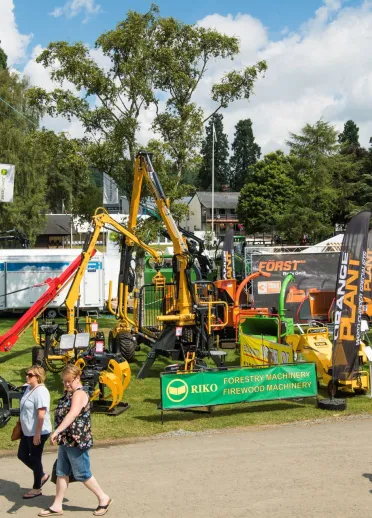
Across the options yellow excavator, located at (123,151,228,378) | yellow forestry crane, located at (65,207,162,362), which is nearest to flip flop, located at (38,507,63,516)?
yellow excavator, located at (123,151,228,378)

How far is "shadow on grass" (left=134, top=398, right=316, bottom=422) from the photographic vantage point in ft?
37.5

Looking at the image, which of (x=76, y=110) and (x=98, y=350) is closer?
(x=98, y=350)

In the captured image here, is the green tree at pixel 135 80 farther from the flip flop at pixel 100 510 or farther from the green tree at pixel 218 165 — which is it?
the green tree at pixel 218 165

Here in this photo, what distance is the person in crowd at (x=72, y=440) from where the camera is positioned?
21.6 ft

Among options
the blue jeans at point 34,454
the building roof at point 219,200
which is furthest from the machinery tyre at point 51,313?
the building roof at point 219,200

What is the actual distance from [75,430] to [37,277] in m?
21.7

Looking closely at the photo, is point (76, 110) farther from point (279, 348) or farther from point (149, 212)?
point (279, 348)

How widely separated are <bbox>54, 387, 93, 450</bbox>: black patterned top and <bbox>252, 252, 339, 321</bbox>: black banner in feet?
59.0

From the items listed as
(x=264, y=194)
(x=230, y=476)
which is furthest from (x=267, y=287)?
(x=264, y=194)

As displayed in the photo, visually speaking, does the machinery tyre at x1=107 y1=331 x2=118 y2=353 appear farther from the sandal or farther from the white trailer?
the white trailer

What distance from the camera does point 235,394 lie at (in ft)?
36.7

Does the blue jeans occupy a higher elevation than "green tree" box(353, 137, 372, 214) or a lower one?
lower

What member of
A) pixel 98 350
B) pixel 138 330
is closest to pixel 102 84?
pixel 138 330

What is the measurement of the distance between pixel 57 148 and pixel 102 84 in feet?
9.67
